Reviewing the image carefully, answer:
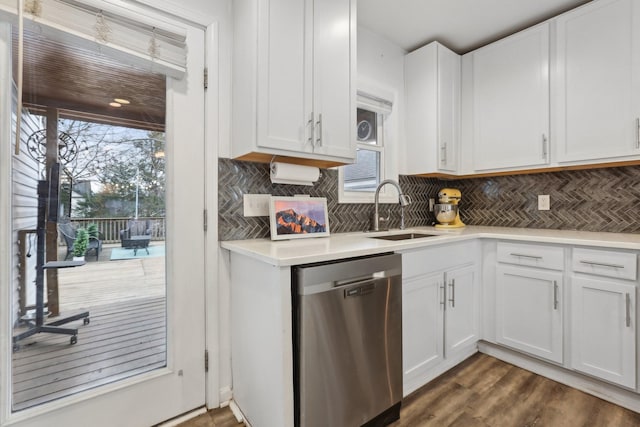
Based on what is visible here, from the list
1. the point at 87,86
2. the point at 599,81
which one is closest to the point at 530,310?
the point at 599,81

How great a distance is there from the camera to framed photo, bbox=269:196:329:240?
1814mm

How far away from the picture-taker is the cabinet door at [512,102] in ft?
7.44

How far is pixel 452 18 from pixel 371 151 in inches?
45.0

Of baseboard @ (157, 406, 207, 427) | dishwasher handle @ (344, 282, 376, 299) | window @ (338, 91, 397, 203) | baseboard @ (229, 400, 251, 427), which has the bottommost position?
baseboard @ (157, 406, 207, 427)

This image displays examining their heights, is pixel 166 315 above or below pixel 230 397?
above

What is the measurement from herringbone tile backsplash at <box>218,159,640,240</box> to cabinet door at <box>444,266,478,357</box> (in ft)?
2.50

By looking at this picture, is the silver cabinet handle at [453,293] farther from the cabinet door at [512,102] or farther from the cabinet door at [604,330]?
the cabinet door at [512,102]

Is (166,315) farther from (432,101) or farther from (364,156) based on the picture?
(432,101)

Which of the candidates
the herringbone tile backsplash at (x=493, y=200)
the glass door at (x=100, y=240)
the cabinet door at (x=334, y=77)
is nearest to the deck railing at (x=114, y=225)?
the glass door at (x=100, y=240)

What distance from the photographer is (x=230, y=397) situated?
1717mm

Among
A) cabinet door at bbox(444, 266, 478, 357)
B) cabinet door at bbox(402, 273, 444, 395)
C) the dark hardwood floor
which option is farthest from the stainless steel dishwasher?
cabinet door at bbox(444, 266, 478, 357)

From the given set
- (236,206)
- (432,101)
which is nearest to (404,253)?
(236,206)

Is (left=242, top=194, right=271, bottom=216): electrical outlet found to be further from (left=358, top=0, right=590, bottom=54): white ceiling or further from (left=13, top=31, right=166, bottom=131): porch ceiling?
(left=358, top=0, right=590, bottom=54): white ceiling

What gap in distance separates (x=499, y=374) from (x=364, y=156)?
73.4 inches
